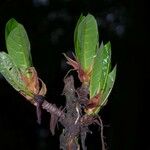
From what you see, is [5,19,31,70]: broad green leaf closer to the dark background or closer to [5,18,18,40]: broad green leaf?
[5,18,18,40]: broad green leaf

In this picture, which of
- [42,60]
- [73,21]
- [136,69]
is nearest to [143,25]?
[136,69]

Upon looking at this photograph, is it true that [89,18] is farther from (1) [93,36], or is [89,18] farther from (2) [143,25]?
(2) [143,25]

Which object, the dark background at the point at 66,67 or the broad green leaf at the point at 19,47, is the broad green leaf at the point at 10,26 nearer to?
the broad green leaf at the point at 19,47

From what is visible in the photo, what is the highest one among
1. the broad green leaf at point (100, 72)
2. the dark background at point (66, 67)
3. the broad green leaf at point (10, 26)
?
the broad green leaf at point (10, 26)

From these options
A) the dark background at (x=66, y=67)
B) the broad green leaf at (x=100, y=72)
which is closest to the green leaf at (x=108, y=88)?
the broad green leaf at (x=100, y=72)

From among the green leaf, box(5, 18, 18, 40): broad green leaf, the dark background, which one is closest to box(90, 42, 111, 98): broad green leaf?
the green leaf

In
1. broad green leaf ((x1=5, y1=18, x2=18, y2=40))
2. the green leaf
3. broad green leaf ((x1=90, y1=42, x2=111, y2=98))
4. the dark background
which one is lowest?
the dark background
